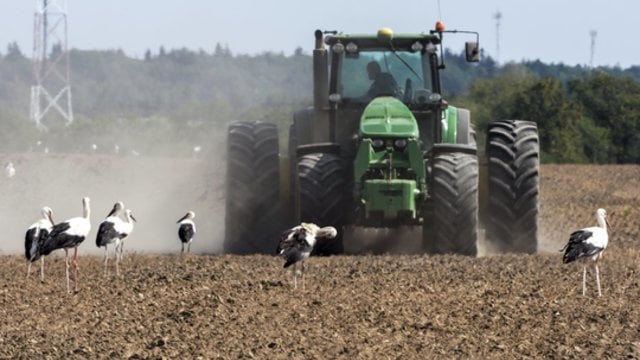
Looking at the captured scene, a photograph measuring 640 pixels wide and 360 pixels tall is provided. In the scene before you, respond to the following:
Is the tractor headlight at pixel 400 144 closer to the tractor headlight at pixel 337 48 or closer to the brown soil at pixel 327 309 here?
the brown soil at pixel 327 309

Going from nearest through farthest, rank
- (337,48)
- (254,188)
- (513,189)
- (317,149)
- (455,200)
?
(455,200), (317,149), (337,48), (513,189), (254,188)

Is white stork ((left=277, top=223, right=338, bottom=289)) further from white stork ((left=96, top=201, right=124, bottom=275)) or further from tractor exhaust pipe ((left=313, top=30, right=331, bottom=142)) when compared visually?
tractor exhaust pipe ((left=313, top=30, right=331, bottom=142))

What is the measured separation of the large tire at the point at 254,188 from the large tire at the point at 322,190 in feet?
4.78

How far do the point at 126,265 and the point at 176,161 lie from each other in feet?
104

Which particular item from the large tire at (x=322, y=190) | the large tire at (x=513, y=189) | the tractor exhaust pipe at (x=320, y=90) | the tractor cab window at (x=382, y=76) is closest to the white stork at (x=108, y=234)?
the large tire at (x=322, y=190)

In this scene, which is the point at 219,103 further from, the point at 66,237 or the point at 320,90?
the point at 66,237

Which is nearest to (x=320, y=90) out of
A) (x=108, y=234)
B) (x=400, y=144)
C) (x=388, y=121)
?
(x=388, y=121)

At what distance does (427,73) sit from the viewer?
2227 cm

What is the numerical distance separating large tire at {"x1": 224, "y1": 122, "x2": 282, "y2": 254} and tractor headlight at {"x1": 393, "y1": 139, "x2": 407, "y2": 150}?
2.14 metres

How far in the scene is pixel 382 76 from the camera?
22.4 m

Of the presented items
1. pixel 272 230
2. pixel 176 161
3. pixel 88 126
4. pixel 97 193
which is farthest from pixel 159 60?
pixel 272 230

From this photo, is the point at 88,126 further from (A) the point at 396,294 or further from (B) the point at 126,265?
(A) the point at 396,294

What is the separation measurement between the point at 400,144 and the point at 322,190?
4.18 ft

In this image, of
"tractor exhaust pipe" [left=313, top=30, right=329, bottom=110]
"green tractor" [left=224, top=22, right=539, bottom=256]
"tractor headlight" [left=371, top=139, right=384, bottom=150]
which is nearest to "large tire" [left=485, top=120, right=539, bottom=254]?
"green tractor" [left=224, top=22, right=539, bottom=256]
